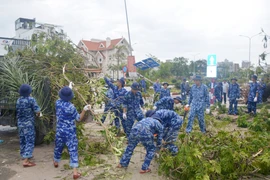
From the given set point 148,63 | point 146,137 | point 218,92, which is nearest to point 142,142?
point 146,137

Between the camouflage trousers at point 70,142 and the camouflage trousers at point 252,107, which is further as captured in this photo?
the camouflage trousers at point 252,107

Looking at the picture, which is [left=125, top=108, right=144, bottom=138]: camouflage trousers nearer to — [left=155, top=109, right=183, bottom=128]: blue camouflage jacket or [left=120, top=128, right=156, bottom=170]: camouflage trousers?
[left=155, top=109, right=183, bottom=128]: blue camouflage jacket

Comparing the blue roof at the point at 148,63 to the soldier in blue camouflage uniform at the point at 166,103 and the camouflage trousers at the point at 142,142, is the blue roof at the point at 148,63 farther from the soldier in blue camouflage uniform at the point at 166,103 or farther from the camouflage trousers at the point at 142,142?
the camouflage trousers at the point at 142,142

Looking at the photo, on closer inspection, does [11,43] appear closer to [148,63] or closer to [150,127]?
[148,63]

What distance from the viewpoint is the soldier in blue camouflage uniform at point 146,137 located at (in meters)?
4.44

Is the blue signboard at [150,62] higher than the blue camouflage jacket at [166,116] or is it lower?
higher

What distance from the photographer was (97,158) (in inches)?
210

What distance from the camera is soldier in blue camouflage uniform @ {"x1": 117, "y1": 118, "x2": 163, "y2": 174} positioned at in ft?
14.6

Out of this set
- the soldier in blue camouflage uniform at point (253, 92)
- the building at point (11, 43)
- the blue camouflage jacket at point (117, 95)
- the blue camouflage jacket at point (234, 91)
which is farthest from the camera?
the blue camouflage jacket at point (234, 91)

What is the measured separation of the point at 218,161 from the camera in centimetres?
433

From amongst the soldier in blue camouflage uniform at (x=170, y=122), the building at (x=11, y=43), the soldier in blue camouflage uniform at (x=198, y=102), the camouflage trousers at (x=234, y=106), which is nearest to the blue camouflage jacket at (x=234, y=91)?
the camouflage trousers at (x=234, y=106)

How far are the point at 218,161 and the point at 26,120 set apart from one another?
353cm

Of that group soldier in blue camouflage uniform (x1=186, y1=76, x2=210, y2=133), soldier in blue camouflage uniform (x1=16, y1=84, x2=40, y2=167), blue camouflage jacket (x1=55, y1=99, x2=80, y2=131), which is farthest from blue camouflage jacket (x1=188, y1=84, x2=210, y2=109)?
soldier in blue camouflage uniform (x1=16, y1=84, x2=40, y2=167)

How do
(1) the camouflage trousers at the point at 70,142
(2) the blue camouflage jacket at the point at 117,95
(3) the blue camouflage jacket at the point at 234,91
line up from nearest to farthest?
1. (1) the camouflage trousers at the point at 70,142
2. (2) the blue camouflage jacket at the point at 117,95
3. (3) the blue camouflage jacket at the point at 234,91
